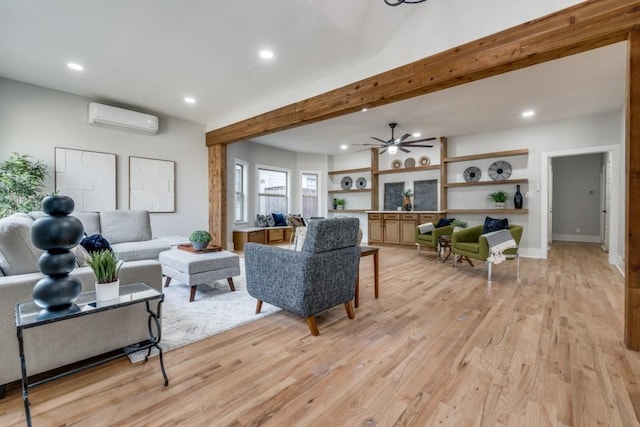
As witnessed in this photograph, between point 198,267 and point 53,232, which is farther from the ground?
point 53,232

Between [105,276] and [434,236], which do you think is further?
[434,236]

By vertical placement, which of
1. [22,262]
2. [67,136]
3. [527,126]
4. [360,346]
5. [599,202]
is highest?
[527,126]

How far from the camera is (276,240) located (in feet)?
25.0

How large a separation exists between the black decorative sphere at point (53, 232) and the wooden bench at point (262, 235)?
Result: 515cm

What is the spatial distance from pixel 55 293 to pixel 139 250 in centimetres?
261

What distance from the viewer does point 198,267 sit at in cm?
308

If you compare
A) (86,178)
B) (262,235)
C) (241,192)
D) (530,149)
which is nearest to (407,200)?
(530,149)

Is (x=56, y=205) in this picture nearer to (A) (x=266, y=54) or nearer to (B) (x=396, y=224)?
(A) (x=266, y=54)

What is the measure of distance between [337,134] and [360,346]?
5.17 m

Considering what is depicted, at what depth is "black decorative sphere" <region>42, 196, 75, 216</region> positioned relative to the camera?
1.48 metres

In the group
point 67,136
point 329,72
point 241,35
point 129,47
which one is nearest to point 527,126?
point 329,72

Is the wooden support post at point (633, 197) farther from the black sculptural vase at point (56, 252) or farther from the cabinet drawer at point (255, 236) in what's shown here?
the cabinet drawer at point (255, 236)

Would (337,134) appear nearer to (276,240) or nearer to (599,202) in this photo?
(276,240)

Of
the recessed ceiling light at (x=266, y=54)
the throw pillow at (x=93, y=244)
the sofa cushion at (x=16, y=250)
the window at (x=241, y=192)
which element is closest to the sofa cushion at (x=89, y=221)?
the throw pillow at (x=93, y=244)
